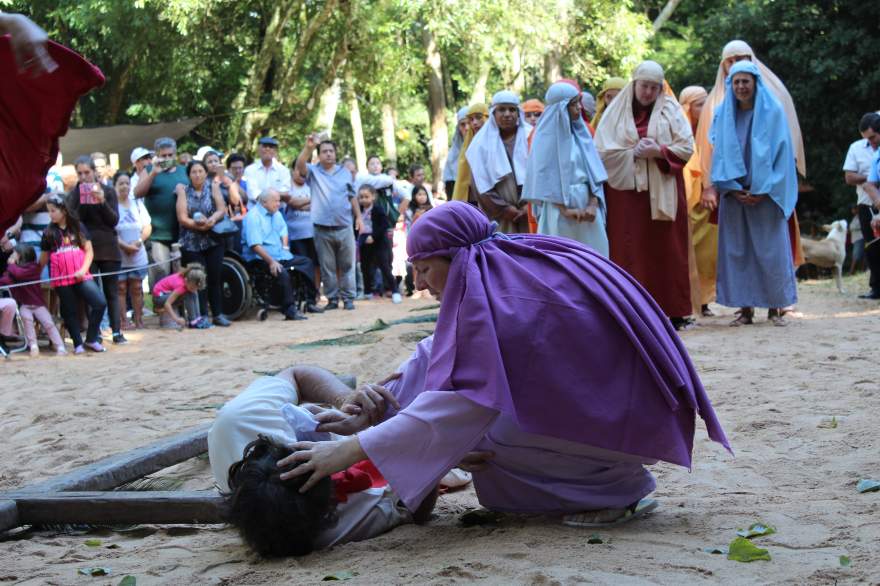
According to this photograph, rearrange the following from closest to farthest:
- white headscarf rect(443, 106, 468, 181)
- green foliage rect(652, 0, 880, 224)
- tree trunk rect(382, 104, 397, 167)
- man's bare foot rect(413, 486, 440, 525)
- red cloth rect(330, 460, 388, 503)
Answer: red cloth rect(330, 460, 388, 503) < man's bare foot rect(413, 486, 440, 525) < white headscarf rect(443, 106, 468, 181) < green foliage rect(652, 0, 880, 224) < tree trunk rect(382, 104, 397, 167)

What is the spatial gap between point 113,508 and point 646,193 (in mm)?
6040

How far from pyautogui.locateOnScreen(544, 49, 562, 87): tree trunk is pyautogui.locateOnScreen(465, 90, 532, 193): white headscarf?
53.3ft

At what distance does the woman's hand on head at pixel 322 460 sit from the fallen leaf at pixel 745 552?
114 centimetres

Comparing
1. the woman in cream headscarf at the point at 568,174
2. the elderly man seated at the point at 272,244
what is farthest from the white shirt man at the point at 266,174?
the woman in cream headscarf at the point at 568,174

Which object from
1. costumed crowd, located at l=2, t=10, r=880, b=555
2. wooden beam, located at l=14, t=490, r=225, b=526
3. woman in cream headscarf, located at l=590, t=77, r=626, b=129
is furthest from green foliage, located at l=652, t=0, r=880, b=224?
wooden beam, located at l=14, t=490, r=225, b=526

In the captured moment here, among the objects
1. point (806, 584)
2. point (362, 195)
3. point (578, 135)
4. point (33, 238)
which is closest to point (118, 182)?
point (33, 238)

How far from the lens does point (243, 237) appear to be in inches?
528

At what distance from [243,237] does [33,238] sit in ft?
9.69

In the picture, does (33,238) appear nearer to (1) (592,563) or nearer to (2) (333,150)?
(2) (333,150)

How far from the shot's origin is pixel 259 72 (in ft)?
74.0

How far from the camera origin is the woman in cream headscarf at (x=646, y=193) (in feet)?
30.1

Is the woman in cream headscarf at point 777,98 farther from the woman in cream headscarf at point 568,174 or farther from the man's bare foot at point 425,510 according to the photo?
the man's bare foot at point 425,510

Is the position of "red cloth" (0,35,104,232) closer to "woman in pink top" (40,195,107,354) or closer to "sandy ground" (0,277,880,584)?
"sandy ground" (0,277,880,584)

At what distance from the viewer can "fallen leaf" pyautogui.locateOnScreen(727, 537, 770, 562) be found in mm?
3232
